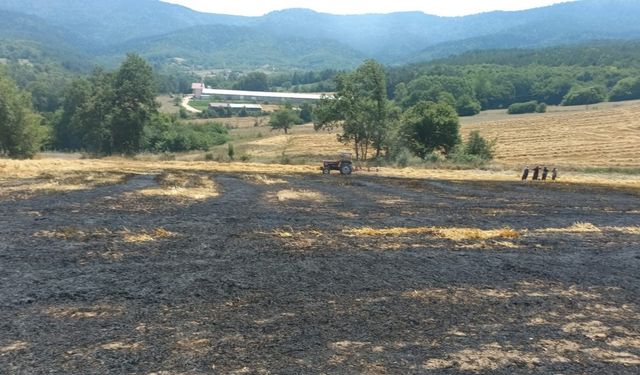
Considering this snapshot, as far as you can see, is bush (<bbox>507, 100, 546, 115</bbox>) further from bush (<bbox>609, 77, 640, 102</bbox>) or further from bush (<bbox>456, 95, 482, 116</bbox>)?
bush (<bbox>609, 77, 640, 102</bbox>)

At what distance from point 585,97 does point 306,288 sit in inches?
5409

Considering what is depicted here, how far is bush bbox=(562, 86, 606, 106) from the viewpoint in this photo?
124812mm

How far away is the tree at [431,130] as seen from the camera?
150 ft

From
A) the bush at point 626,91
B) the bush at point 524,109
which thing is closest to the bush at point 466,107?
the bush at point 524,109

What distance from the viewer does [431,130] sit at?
46375 mm

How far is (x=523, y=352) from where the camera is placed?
293 inches

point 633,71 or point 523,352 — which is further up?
point 633,71

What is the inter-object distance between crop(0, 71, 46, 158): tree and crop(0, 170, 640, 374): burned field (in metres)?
36.4

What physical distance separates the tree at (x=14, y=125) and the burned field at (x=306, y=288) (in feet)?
120

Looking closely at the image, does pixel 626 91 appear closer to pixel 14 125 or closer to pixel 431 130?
pixel 431 130

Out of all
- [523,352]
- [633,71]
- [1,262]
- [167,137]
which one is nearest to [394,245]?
[523,352]

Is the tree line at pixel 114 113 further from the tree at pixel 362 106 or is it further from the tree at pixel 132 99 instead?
the tree at pixel 362 106

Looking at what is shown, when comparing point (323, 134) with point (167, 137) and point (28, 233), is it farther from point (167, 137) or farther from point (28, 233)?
point (28, 233)

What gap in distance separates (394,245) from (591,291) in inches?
187
